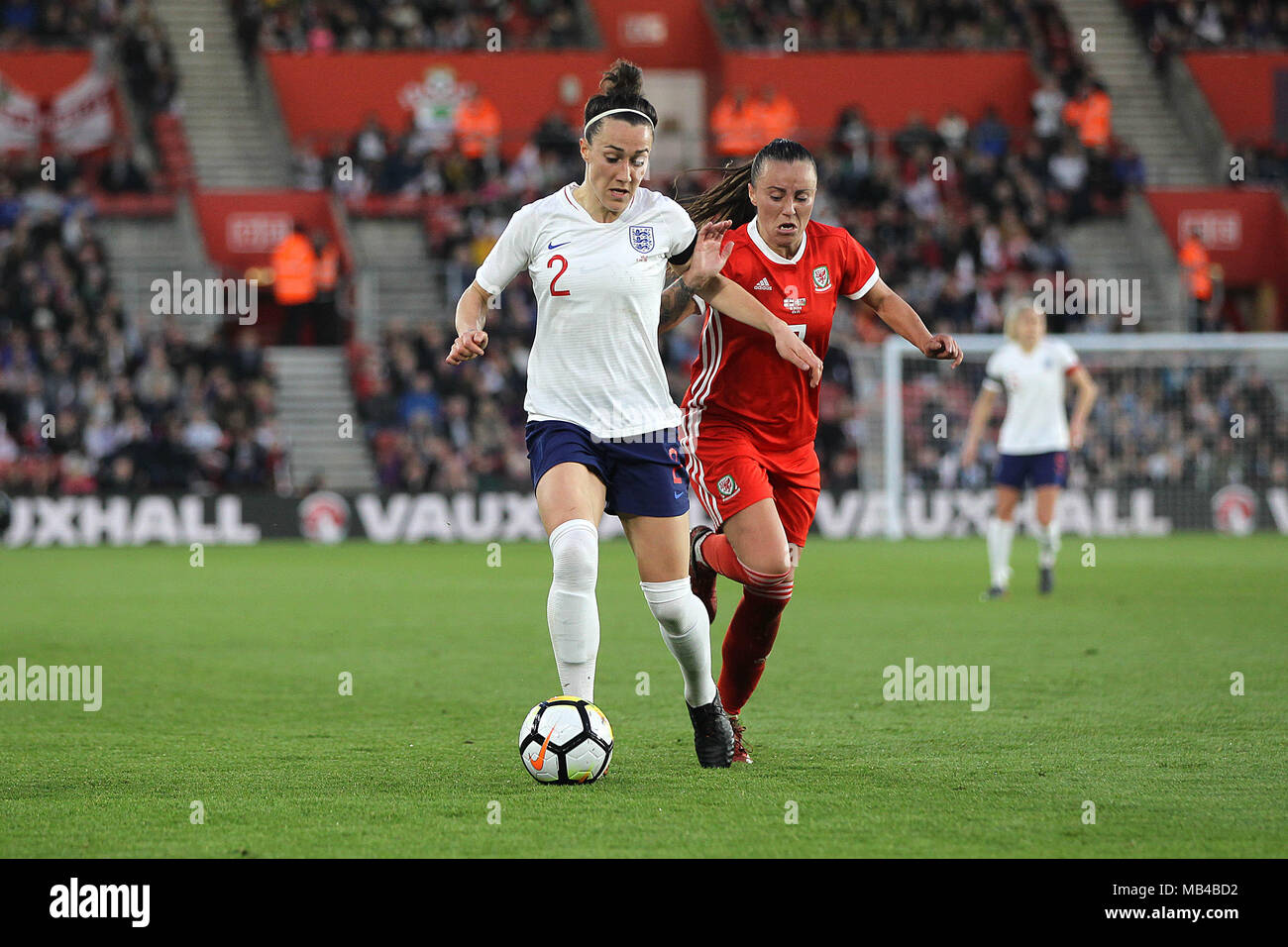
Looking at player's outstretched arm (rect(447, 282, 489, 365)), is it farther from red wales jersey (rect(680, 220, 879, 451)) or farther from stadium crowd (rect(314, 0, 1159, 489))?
stadium crowd (rect(314, 0, 1159, 489))

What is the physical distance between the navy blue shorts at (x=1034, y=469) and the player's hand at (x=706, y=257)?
25.8 feet

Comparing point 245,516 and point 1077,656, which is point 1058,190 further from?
point 1077,656

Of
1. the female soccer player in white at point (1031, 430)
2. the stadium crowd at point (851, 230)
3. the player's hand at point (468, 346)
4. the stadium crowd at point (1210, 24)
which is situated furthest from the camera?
the stadium crowd at point (1210, 24)

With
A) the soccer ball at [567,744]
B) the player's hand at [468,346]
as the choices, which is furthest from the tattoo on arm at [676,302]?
the soccer ball at [567,744]

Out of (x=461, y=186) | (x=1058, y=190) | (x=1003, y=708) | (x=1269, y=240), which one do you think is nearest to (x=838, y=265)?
(x=1003, y=708)

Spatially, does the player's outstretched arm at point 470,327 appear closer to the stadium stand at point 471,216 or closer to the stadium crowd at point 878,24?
the stadium stand at point 471,216

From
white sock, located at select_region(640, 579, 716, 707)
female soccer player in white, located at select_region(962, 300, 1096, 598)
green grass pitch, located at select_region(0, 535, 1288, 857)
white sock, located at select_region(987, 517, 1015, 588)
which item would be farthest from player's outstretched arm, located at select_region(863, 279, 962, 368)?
female soccer player in white, located at select_region(962, 300, 1096, 598)

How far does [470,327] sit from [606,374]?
0.54 m

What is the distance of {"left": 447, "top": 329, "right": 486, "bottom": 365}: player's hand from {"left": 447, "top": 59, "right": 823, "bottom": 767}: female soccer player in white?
14cm

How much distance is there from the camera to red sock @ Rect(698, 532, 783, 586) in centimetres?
646

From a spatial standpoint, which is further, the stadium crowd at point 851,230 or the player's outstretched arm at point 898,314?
the stadium crowd at point 851,230

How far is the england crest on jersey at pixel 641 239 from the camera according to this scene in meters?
6.09

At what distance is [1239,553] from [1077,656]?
31.0ft

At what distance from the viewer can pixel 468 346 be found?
18.7ft
